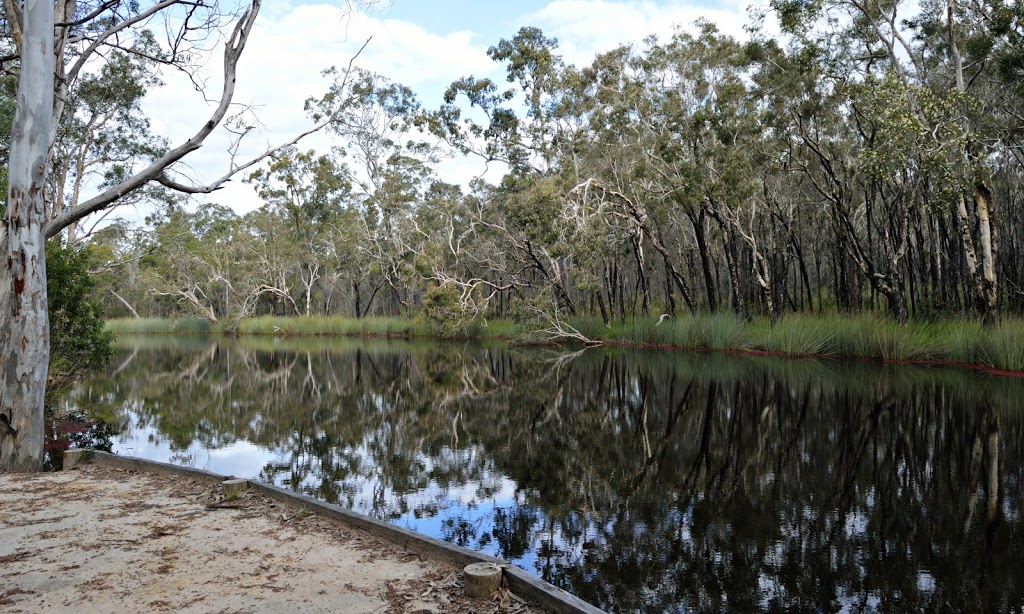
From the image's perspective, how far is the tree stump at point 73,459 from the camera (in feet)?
23.1

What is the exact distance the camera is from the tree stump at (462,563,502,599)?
3.54 meters

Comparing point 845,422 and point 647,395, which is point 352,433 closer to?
point 647,395

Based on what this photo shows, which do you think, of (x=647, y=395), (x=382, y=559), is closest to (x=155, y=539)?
(x=382, y=559)

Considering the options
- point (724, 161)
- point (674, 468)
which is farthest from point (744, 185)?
point (674, 468)

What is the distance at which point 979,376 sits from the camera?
14.8 m

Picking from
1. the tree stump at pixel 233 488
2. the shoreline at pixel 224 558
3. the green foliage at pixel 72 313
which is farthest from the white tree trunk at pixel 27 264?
the green foliage at pixel 72 313

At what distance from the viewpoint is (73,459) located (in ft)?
23.2

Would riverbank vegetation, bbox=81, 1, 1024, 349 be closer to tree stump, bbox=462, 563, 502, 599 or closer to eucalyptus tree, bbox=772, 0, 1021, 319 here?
eucalyptus tree, bbox=772, 0, 1021, 319

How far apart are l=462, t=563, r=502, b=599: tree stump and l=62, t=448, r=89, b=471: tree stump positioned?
5.45 m

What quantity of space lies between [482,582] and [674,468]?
171 inches

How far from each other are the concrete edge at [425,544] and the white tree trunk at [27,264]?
3.98ft

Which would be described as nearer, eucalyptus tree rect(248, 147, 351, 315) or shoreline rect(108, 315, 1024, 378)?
shoreline rect(108, 315, 1024, 378)

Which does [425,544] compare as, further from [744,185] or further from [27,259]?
[744,185]

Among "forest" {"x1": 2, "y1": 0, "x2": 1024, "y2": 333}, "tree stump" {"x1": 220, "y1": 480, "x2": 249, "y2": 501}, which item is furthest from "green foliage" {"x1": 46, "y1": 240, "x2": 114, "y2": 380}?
"tree stump" {"x1": 220, "y1": 480, "x2": 249, "y2": 501}
